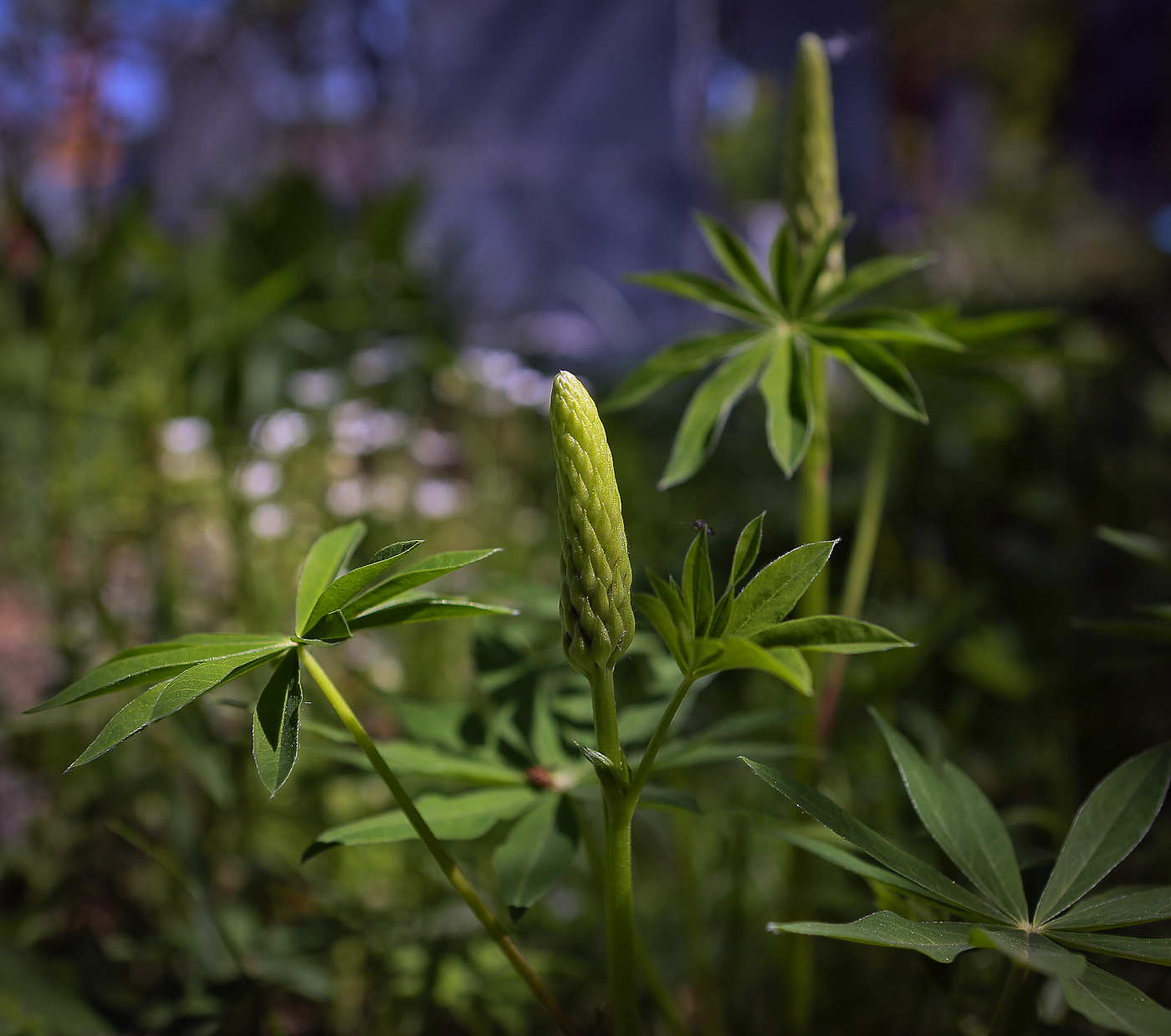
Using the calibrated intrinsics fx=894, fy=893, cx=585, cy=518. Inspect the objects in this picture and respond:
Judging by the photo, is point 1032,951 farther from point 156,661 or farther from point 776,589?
point 156,661

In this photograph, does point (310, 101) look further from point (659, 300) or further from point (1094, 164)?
point (1094, 164)

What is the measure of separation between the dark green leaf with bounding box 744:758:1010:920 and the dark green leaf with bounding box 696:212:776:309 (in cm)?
37

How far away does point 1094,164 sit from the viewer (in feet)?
20.9

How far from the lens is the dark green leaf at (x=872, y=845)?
15.3 inches

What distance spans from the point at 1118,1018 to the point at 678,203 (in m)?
6.23

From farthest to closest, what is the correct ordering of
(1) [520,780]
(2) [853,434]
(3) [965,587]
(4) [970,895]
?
1. (2) [853,434]
2. (3) [965,587]
3. (1) [520,780]
4. (4) [970,895]

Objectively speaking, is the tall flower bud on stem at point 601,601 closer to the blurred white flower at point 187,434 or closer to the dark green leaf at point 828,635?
the dark green leaf at point 828,635

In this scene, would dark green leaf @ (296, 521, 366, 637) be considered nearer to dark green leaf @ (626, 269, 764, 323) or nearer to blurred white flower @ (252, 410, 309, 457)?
dark green leaf @ (626, 269, 764, 323)

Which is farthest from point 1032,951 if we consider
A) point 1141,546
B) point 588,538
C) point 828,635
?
point 1141,546

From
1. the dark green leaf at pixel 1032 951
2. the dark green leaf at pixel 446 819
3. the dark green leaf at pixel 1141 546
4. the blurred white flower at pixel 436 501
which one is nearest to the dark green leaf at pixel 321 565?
the dark green leaf at pixel 446 819

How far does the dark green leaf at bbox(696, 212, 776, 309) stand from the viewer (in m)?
0.65

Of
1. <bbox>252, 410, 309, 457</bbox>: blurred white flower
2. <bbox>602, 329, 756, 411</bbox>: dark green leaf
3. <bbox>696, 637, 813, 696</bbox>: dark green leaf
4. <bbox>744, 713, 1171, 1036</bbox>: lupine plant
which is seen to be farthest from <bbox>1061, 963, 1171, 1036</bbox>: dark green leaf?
<bbox>252, 410, 309, 457</bbox>: blurred white flower

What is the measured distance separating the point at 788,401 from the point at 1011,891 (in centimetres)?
31

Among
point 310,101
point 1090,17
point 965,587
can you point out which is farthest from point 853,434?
point 1090,17
